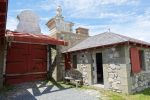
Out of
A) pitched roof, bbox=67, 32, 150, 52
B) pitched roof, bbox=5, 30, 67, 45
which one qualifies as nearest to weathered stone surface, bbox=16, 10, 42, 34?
pitched roof, bbox=5, 30, 67, 45

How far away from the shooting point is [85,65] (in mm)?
10703

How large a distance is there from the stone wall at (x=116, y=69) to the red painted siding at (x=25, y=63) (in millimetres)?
5510

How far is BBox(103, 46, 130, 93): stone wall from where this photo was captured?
8222 millimetres

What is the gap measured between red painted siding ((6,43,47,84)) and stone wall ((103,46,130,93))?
5.51 meters

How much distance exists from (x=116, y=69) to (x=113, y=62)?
44cm

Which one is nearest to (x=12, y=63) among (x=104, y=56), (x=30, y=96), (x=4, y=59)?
(x=4, y=59)

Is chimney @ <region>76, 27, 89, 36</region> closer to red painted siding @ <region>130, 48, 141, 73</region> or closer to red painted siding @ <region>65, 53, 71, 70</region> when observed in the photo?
red painted siding @ <region>65, 53, 71, 70</region>

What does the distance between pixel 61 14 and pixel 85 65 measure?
6.96 metres

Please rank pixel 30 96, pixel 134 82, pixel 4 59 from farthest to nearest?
pixel 4 59 < pixel 134 82 < pixel 30 96

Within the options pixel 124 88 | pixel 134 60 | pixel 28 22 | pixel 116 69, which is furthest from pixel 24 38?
pixel 134 60

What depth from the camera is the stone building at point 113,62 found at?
8336 millimetres

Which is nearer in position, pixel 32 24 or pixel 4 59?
pixel 4 59

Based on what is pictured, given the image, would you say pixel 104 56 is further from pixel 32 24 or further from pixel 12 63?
pixel 32 24

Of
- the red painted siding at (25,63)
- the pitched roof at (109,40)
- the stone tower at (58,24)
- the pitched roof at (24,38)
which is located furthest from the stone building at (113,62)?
the pitched roof at (24,38)
